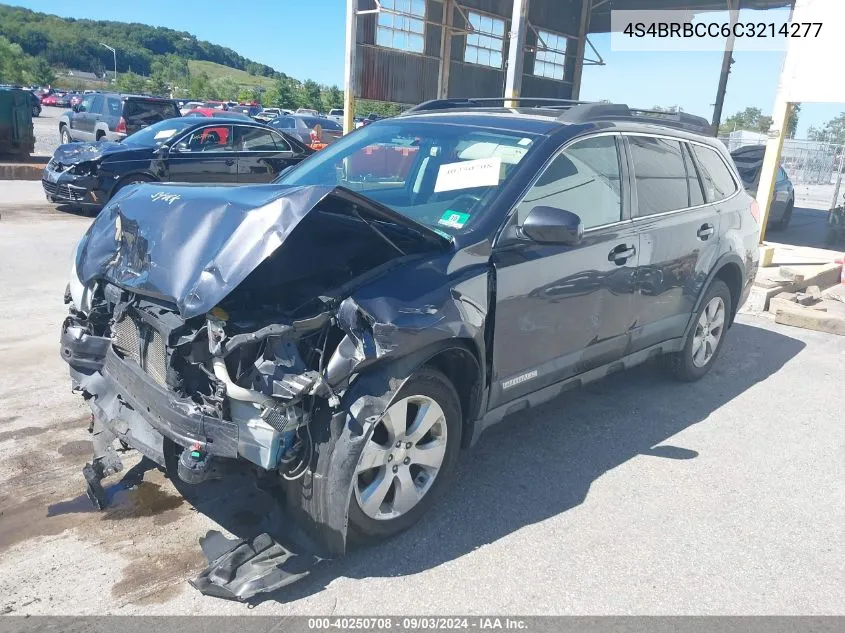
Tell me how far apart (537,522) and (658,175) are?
8.34 feet

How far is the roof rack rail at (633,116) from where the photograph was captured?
4176mm

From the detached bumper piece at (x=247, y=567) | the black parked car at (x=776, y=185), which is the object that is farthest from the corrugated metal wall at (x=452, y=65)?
the detached bumper piece at (x=247, y=567)

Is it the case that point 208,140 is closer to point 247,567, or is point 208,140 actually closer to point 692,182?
point 692,182

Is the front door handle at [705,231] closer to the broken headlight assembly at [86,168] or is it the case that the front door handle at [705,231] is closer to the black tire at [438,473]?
the black tire at [438,473]

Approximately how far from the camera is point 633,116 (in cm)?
478

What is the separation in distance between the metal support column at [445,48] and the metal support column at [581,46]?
5583 mm

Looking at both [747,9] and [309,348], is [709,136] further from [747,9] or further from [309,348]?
[747,9]

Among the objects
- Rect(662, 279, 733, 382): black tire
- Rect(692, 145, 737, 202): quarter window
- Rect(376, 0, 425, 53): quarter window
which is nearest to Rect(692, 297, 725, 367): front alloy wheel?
Rect(662, 279, 733, 382): black tire

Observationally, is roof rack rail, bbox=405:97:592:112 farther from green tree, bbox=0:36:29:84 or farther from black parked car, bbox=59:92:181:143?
green tree, bbox=0:36:29:84

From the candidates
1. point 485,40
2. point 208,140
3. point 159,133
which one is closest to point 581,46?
point 485,40

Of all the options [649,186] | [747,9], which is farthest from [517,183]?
[747,9]

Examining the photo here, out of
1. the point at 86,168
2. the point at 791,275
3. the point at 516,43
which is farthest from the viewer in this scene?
the point at 516,43

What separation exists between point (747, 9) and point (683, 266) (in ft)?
57.4

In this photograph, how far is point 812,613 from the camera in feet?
9.53
